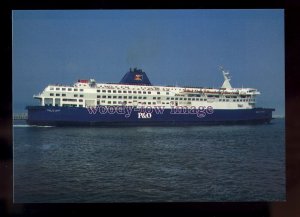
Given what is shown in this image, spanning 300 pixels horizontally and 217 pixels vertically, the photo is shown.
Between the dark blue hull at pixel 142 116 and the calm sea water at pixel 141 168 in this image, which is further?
the dark blue hull at pixel 142 116

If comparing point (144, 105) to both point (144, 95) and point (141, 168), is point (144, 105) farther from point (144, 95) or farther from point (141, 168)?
point (141, 168)

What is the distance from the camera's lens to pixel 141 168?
288cm

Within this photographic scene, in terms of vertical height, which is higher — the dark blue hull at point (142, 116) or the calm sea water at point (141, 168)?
the dark blue hull at point (142, 116)

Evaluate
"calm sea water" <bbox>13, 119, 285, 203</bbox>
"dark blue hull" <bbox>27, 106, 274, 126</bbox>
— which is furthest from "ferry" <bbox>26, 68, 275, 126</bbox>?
"calm sea water" <bbox>13, 119, 285, 203</bbox>

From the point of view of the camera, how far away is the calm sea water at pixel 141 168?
285 cm

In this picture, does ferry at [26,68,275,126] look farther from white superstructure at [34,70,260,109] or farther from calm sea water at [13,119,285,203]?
calm sea water at [13,119,285,203]

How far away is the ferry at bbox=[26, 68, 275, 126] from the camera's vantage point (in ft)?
9.48

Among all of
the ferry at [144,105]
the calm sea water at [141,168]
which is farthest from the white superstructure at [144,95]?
the calm sea water at [141,168]

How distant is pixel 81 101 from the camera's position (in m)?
2.98

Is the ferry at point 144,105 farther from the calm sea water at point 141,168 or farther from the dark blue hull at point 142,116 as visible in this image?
the calm sea water at point 141,168

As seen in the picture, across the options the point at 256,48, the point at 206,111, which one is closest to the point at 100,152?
the point at 206,111

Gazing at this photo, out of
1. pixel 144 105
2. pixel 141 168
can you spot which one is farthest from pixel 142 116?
pixel 141 168

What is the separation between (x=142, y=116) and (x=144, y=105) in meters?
0.07
